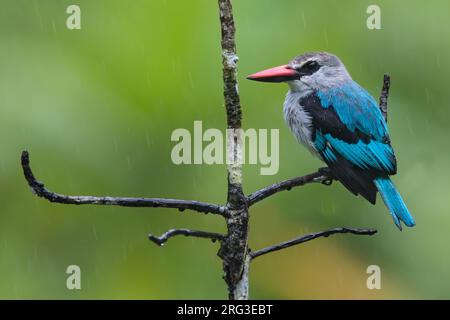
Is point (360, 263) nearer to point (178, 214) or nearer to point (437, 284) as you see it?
point (437, 284)

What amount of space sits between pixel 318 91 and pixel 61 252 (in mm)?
1890

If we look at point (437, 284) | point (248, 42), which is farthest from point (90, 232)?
point (437, 284)

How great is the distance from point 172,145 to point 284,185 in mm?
2445

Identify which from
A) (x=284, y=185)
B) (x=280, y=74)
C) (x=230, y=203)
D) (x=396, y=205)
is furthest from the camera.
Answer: (x=280, y=74)

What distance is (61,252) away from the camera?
488cm

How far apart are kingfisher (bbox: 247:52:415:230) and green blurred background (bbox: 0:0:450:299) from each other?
0.53m

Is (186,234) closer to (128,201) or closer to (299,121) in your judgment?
(128,201)

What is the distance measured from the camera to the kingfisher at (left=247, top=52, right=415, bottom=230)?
3.43 m

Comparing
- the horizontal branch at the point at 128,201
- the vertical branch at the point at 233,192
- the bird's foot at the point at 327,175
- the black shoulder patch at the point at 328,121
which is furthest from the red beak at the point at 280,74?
the horizontal branch at the point at 128,201

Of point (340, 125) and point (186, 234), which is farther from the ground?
point (340, 125)

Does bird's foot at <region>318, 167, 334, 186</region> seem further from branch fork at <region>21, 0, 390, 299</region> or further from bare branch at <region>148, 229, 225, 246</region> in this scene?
bare branch at <region>148, 229, 225, 246</region>

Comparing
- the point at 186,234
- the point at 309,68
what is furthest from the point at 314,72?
the point at 186,234

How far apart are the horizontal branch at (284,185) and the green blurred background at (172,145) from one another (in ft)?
4.17

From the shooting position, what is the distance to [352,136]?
12.5ft
